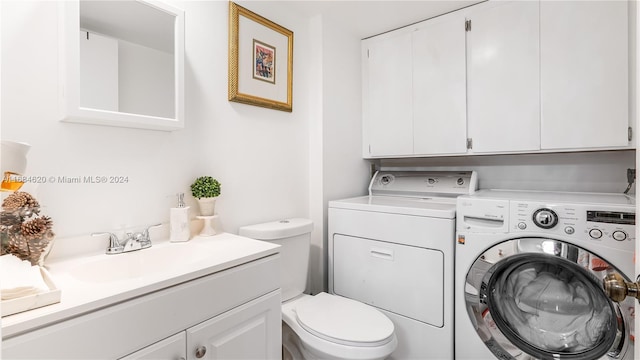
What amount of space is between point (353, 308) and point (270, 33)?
5.37ft

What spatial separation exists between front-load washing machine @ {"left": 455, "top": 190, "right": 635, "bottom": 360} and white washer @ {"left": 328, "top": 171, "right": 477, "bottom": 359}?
0.27ft

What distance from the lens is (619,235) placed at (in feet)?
4.10

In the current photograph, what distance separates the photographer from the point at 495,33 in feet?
6.20

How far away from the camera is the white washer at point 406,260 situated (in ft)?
5.42

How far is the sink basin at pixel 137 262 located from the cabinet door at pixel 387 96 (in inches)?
61.0

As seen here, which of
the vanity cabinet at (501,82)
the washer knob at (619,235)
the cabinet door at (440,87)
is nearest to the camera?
the washer knob at (619,235)

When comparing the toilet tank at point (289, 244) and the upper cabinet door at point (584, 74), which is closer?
the upper cabinet door at point (584, 74)

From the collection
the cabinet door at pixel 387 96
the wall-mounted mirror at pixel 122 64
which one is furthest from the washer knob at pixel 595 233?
the wall-mounted mirror at pixel 122 64

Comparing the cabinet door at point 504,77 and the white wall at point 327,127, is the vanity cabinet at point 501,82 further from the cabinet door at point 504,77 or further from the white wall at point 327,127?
the white wall at point 327,127

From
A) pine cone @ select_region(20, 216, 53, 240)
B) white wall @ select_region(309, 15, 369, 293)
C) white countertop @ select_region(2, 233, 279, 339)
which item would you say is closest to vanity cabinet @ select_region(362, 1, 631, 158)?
white wall @ select_region(309, 15, 369, 293)

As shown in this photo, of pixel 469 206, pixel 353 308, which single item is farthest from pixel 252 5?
pixel 353 308

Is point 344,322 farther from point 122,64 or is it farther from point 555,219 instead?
point 122,64

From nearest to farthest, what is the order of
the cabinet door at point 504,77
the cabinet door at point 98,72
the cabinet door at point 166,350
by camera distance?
1. the cabinet door at point 166,350
2. the cabinet door at point 98,72
3. the cabinet door at point 504,77

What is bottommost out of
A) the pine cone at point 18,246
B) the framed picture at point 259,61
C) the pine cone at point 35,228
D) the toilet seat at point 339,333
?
the toilet seat at point 339,333
